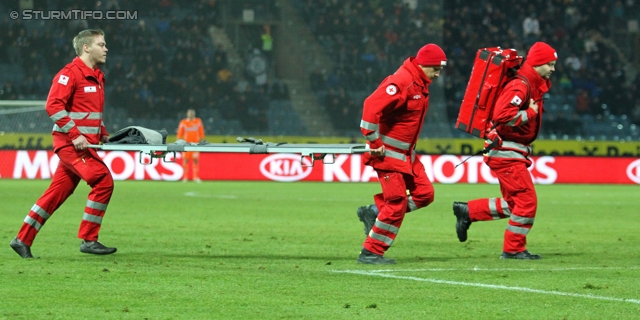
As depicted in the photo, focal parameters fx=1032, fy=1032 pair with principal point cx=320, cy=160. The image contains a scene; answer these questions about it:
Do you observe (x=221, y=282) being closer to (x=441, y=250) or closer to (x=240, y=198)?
(x=441, y=250)

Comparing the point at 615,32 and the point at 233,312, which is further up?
the point at 615,32

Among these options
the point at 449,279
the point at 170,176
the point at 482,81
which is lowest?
the point at 170,176

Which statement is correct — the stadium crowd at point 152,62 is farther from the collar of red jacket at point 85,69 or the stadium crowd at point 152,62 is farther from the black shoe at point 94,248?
the collar of red jacket at point 85,69

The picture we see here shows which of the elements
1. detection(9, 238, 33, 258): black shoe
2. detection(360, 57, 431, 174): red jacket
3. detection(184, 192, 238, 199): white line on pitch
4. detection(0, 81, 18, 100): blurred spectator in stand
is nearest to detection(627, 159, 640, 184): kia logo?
detection(184, 192, 238, 199): white line on pitch

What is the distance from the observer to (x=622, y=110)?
33.0m

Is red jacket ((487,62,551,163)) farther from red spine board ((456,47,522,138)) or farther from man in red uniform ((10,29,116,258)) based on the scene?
man in red uniform ((10,29,116,258))

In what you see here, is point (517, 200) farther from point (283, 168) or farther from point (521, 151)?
point (283, 168)

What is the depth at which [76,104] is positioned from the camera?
981cm

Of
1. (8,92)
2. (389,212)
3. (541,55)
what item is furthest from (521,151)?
(8,92)

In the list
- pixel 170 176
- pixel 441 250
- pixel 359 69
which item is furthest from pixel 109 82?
pixel 441 250

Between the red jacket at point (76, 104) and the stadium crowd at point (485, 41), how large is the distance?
20159 millimetres

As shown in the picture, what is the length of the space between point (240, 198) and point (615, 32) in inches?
794

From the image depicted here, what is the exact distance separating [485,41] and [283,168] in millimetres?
10532

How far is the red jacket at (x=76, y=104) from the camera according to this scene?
9.55 meters
